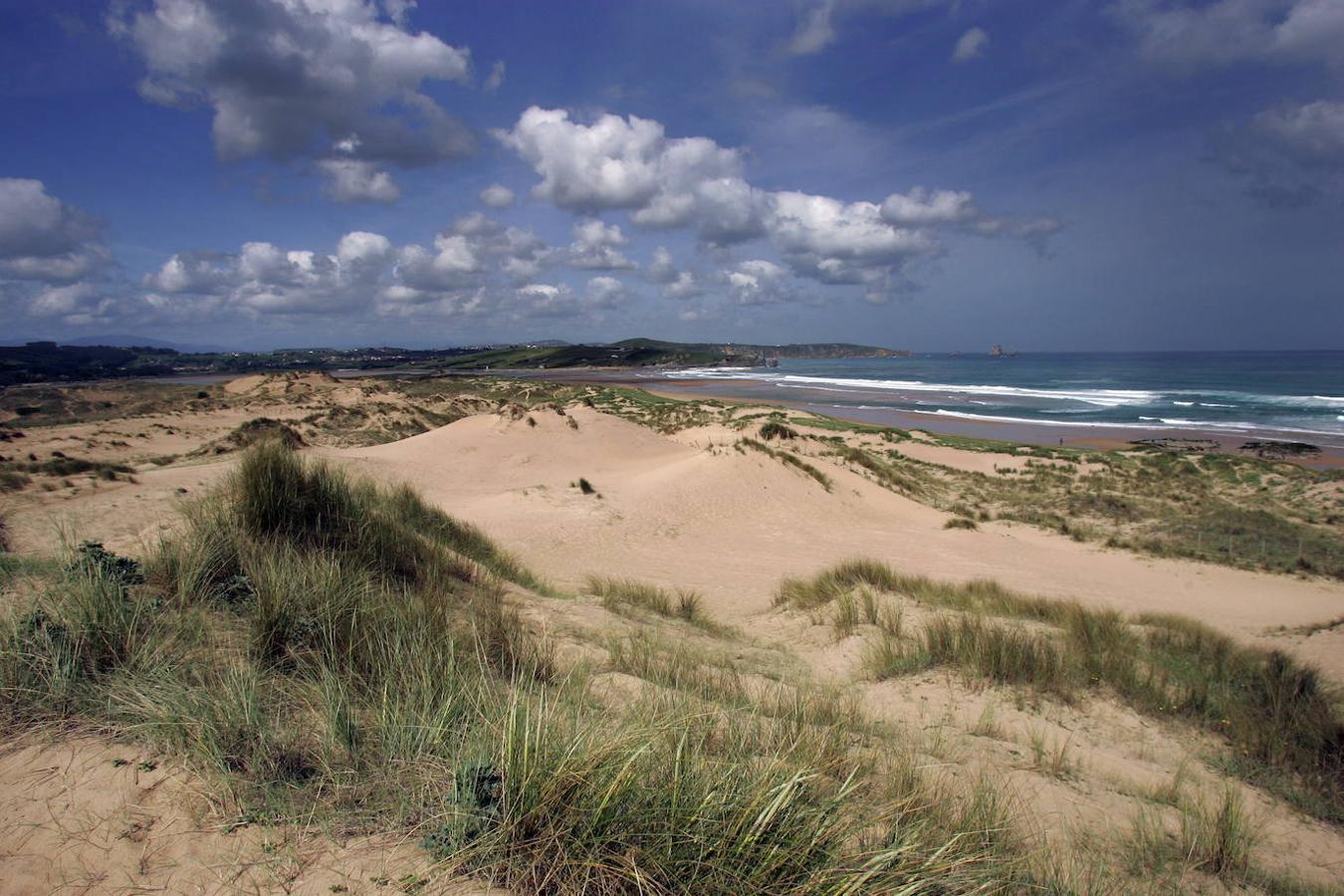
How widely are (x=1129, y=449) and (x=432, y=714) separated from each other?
37549 mm

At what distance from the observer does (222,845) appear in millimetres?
2486

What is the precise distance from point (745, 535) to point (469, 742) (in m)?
14.3

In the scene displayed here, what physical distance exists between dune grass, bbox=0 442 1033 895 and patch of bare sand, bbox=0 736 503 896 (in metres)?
0.09

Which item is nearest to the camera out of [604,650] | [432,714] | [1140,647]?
[432,714]

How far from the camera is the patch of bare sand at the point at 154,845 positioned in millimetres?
2318

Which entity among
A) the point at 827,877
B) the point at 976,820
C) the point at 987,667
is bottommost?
the point at 987,667

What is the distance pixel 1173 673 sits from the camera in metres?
6.72

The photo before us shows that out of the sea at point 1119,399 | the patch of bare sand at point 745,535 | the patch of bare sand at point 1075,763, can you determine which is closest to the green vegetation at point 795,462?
the patch of bare sand at point 745,535

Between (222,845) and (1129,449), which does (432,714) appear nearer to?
(222,845)

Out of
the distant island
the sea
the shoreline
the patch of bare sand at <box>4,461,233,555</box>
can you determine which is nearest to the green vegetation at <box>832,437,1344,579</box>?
the shoreline

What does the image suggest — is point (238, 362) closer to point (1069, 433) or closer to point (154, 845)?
point (1069, 433)

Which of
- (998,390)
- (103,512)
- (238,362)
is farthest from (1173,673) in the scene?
(238,362)

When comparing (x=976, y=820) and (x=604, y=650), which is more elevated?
(x=976, y=820)

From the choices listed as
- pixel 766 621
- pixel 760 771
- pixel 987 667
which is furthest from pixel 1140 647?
pixel 760 771
